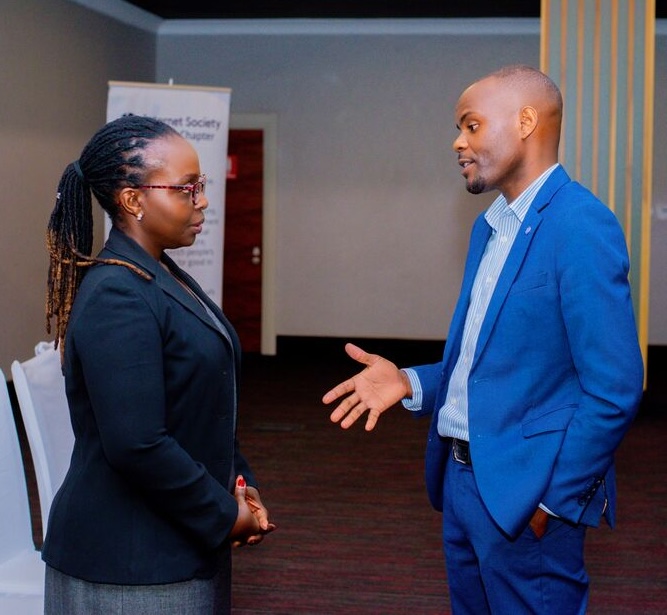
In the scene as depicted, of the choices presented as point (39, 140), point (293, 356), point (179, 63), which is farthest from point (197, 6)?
point (293, 356)

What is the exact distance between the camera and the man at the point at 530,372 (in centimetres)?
180

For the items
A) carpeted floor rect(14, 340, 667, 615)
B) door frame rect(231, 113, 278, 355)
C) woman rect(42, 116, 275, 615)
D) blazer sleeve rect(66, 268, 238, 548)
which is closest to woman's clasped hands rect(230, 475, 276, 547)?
woman rect(42, 116, 275, 615)

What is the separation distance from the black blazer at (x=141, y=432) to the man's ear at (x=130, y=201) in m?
0.05

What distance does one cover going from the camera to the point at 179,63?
10781 millimetres

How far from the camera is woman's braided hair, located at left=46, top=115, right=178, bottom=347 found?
5.58 feet

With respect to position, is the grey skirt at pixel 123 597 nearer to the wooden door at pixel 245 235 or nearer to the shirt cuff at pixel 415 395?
the shirt cuff at pixel 415 395

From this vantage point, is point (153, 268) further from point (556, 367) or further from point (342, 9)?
point (342, 9)

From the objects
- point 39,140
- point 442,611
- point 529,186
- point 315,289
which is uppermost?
point 39,140

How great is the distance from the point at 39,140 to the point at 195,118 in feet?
7.74

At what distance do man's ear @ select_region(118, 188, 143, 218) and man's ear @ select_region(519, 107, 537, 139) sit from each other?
77 centimetres

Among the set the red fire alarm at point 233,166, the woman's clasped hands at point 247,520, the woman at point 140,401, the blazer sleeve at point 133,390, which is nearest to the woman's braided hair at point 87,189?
the woman at point 140,401

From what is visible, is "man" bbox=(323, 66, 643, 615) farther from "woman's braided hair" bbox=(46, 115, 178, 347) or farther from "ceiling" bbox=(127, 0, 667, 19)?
"ceiling" bbox=(127, 0, 667, 19)

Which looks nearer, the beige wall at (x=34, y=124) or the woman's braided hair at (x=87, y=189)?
the woman's braided hair at (x=87, y=189)

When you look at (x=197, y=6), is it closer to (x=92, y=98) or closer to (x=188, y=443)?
(x=92, y=98)
